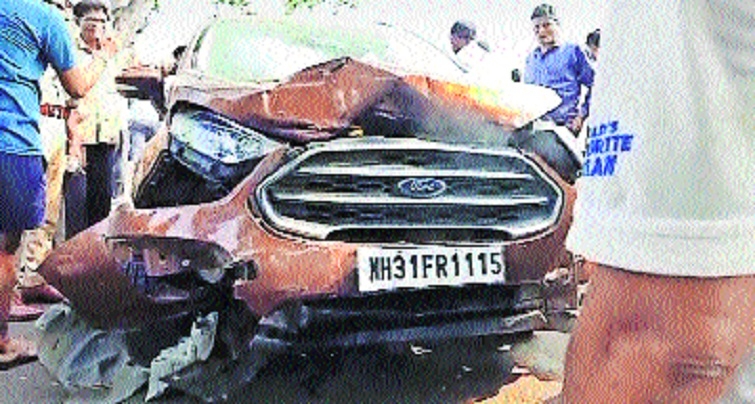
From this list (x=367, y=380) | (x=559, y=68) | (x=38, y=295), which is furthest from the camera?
(x=559, y=68)

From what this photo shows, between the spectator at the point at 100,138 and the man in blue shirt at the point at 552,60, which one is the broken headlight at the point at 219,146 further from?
the man in blue shirt at the point at 552,60

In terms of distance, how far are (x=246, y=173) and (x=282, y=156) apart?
0.43ft

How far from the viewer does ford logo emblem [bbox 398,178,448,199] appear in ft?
11.8

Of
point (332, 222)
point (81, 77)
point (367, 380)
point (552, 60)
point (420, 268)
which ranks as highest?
point (81, 77)

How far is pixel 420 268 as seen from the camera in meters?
3.40

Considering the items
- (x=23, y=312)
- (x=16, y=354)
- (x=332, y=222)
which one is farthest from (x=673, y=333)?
(x=23, y=312)

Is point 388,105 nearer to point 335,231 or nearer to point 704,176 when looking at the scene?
point 335,231

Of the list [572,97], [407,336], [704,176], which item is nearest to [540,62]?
[572,97]

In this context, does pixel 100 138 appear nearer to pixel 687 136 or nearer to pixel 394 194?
pixel 394 194

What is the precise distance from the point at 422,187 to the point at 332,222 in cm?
33

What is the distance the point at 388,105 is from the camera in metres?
3.59

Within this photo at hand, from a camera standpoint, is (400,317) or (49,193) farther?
(49,193)

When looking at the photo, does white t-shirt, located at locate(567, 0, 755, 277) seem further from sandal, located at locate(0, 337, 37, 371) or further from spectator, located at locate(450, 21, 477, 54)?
spectator, located at locate(450, 21, 477, 54)

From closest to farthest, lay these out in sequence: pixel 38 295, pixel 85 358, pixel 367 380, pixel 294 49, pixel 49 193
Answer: pixel 367 380
pixel 85 358
pixel 294 49
pixel 38 295
pixel 49 193
